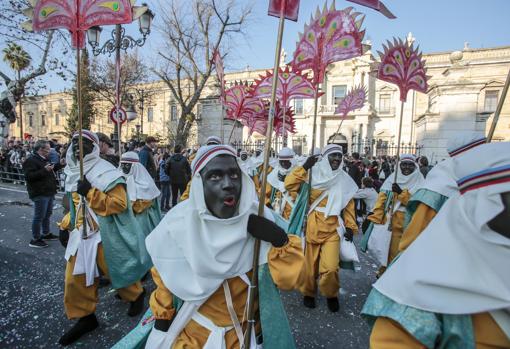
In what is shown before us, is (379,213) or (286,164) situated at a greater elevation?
A: (286,164)

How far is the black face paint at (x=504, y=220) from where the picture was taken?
3.35 feet

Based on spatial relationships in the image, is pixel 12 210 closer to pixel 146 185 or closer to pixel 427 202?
pixel 146 185

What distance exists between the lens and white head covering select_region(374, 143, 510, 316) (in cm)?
102

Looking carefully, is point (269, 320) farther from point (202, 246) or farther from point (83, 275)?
point (83, 275)

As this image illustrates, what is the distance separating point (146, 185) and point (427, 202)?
3880 millimetres

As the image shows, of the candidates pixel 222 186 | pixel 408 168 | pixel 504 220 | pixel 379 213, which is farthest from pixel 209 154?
pixel 408 168

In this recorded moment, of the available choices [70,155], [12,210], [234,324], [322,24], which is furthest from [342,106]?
[12,210]

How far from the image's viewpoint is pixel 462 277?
3.44 feet

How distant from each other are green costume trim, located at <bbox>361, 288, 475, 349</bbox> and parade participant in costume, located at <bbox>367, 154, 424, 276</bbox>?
3.32 meters

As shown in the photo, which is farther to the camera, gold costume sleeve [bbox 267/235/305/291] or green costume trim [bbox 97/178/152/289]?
green costume trim [bbox 97/178/152/289]

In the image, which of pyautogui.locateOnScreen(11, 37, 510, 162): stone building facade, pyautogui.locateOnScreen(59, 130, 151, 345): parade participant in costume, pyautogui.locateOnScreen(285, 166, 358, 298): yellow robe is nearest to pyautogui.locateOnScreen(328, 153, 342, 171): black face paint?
pyautogui.locateOnScreen(285, 166, 358, 298): yellow robe

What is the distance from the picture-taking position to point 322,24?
4207mm

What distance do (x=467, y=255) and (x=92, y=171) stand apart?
132 inches

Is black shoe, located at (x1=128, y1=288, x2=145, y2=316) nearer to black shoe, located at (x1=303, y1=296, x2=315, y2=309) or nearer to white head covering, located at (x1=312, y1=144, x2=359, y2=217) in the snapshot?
black shoe, located at (x1=303, y1=296, x2=315, y2=309)
